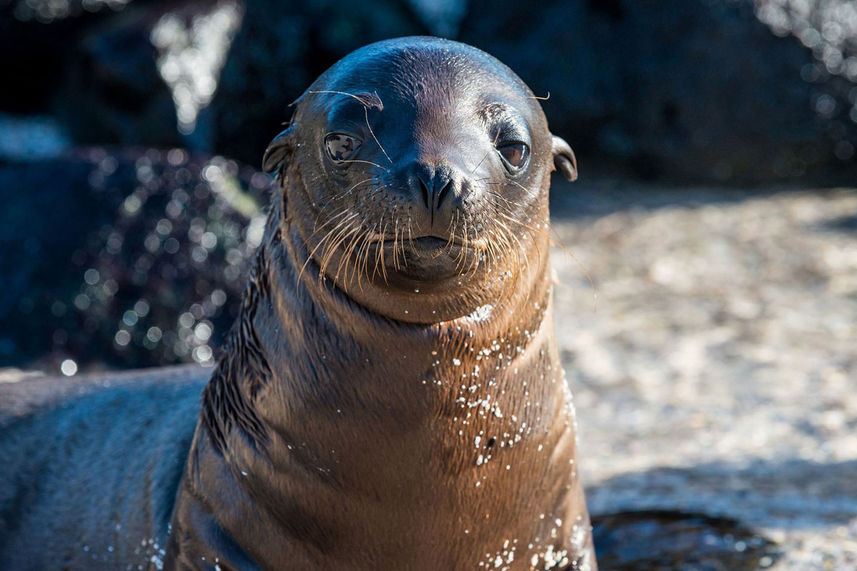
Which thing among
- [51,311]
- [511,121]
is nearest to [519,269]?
[511,121]

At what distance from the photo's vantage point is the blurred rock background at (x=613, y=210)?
661 centimetres

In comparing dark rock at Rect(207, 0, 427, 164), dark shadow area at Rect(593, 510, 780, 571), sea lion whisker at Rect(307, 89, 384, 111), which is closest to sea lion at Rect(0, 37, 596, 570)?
sea lion whisker at Rect(307, 89, 384, 111)

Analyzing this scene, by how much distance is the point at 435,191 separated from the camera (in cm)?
319

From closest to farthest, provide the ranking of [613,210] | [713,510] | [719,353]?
[713,510], [719,353], [613,210]

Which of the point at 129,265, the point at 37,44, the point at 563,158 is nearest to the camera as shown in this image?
the point at 563,158

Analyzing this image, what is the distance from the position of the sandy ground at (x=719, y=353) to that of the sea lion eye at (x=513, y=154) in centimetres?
52

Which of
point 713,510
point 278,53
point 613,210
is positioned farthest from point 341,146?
point 278,53

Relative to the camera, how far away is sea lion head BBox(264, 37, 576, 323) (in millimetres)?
3285

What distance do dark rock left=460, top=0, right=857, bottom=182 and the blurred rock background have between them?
3cm

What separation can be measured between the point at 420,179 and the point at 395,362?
2.18ft

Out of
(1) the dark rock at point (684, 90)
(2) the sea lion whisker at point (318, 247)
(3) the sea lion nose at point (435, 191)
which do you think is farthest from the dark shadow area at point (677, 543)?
(1) the dark rock at point (684, 90)

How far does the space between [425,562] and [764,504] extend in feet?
8.06

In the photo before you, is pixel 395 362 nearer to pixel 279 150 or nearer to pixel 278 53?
pixel 279 150

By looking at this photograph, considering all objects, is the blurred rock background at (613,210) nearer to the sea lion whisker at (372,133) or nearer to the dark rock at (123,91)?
the dark rock at (123,91)
